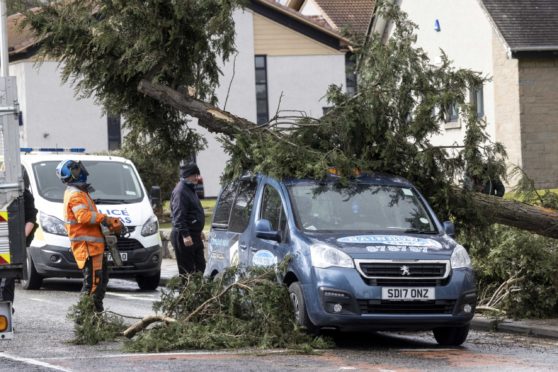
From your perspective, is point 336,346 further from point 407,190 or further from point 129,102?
point 129,102

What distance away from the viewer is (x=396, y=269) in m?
11.8

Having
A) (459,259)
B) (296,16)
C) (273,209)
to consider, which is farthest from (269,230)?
(296,16)

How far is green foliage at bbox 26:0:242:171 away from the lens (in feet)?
46.5

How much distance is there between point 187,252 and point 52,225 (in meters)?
2.75

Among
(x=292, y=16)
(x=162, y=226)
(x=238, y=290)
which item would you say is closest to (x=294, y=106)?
(x=292, y=16)

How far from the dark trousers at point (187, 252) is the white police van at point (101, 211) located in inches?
67.8

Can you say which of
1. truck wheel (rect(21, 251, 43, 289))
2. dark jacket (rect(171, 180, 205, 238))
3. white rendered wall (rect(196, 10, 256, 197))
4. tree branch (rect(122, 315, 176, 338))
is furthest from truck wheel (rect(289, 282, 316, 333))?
white rendered wall (rect(196, 10, 256, 197))

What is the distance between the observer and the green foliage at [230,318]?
11797 mm

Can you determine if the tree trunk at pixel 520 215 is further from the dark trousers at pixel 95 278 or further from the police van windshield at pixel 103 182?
the police van windshield at pixel 103 182

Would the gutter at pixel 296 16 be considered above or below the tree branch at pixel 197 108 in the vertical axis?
above

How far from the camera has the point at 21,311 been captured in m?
15.8

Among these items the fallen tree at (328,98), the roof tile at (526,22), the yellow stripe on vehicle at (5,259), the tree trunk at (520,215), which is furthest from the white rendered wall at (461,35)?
A: the yellow stripe on vehicle at (5,259)

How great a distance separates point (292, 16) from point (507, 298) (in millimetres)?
35113

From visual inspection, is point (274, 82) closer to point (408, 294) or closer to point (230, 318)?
point (230, 318)
